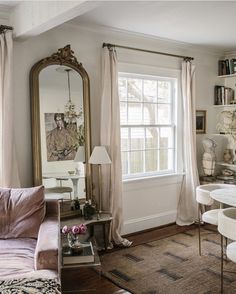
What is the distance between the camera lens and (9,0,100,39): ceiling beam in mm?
2324

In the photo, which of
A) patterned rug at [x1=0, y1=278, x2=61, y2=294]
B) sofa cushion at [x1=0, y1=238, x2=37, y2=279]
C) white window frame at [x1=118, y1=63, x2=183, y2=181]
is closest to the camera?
patterned rug at [x1=0, y1=278, x2=61, y2=294]

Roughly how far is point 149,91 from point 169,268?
2.37m

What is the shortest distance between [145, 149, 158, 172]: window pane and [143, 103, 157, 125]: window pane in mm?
421

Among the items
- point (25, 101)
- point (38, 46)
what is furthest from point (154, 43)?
point (25, 101)

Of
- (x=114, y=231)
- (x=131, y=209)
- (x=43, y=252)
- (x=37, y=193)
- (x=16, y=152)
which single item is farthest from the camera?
(x=131, y=209)

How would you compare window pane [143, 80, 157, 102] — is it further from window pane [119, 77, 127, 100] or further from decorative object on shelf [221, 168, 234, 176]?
decorative object on shelf [221, 168, 234, 176]

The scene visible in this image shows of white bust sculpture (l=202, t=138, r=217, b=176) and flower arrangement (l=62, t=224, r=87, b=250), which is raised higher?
white bust sculpture (l=202, t=138, r=217, b=176)

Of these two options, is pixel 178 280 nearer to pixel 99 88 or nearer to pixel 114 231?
pixel 114 231

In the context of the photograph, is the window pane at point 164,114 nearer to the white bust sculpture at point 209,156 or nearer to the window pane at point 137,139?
the window pane at point 137,139

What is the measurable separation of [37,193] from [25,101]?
1.04m

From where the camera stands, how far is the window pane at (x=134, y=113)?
4.35 m

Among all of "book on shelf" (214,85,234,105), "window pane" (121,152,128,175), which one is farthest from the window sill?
"book on shelf" (214,85,234,105)

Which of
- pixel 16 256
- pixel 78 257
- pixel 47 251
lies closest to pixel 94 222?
pixel 78 257

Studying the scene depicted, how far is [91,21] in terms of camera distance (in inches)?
141
